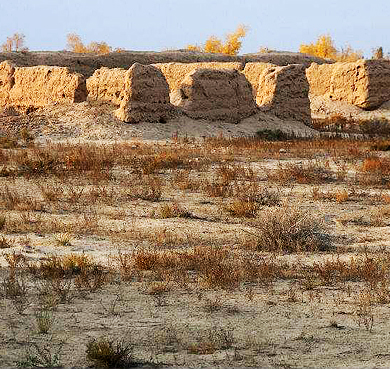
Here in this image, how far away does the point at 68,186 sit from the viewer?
1360 centimetres

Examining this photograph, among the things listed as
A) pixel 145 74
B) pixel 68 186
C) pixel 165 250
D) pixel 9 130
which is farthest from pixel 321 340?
pixel 9 130

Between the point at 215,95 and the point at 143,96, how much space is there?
248 centimetres

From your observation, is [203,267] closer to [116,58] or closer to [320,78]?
[320,78]

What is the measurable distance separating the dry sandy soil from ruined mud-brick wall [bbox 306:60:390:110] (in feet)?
51.3

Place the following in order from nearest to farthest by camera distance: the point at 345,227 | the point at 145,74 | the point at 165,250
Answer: the point at 165,250 → the point at 345,227 → the point at 145,74

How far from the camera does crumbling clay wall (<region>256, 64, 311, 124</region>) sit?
25359 mm

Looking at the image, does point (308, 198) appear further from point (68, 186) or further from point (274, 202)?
point (68, 186)

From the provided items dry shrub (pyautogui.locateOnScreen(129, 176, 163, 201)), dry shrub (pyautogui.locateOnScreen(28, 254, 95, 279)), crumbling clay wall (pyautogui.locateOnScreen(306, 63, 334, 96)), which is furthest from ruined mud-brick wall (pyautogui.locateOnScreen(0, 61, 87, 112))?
dry shrub (pyautogui.locateOnScreen(28, 254, 95, 279))

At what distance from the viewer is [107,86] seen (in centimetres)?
2392

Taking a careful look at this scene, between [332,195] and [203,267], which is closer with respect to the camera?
[203,267]

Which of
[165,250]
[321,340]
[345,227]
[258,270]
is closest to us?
[321,340]

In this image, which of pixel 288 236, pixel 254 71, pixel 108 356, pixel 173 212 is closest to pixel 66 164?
pixel 173 212

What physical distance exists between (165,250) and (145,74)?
14.4 meters

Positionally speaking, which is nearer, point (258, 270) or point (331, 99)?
point (258, 270)
